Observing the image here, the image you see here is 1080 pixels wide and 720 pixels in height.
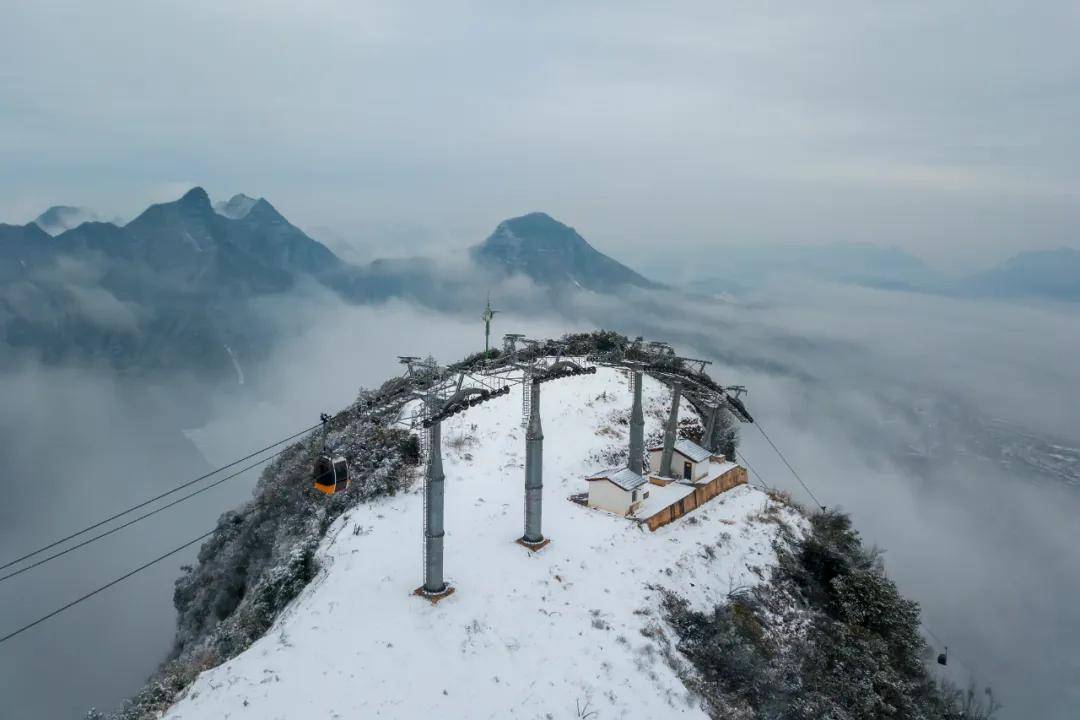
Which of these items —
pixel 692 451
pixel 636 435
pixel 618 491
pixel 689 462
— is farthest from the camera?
pixel 692 451

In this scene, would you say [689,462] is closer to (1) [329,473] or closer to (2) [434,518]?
(2) [434,518]

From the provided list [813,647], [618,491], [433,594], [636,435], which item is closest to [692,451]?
[636,435]

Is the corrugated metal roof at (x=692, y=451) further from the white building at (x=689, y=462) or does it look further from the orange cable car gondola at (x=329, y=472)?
the orange cable car gondola at (x=329, y=472)

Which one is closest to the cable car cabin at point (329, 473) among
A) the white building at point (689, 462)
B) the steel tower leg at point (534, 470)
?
the steel tower leg at point (534, 470)

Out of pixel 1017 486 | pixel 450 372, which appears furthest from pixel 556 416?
pixel 1017 486

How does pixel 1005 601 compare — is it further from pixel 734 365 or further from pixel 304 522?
pixel 304 522
